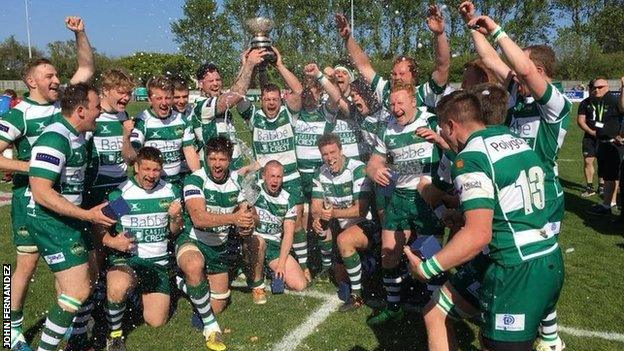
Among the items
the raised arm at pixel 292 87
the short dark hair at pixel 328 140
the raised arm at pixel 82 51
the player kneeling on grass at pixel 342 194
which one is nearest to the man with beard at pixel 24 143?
the raised arm at pixel 82 51

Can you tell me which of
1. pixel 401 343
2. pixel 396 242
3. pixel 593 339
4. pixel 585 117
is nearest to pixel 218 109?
pixel 396 242

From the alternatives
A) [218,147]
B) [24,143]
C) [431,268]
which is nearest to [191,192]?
[218,147]

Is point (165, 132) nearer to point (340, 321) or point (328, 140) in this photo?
point (328, 140)

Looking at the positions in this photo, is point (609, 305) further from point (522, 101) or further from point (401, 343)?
point (522, 101)

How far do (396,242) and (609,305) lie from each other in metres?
2.35

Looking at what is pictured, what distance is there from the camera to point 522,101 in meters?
→ 4.02

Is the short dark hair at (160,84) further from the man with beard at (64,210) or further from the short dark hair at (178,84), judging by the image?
the man with beard at (64,210)

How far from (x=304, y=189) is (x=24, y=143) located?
3.27 meters

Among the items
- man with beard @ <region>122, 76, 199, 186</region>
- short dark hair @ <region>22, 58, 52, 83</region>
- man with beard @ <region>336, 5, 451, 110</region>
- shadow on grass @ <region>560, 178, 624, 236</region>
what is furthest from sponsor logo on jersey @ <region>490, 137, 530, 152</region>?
shadow on grass @ <region>560, 178, 624, 236</region>

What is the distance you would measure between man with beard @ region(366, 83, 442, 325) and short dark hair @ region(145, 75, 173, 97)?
255cm

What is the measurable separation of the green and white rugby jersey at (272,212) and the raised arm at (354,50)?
5.60 feet

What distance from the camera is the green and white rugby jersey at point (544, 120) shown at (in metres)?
3.63

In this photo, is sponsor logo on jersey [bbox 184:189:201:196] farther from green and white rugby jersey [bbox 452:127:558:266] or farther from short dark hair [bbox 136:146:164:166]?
green and white rugby jersey [bbox 452:127:558:266]

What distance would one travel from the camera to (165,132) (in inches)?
236
